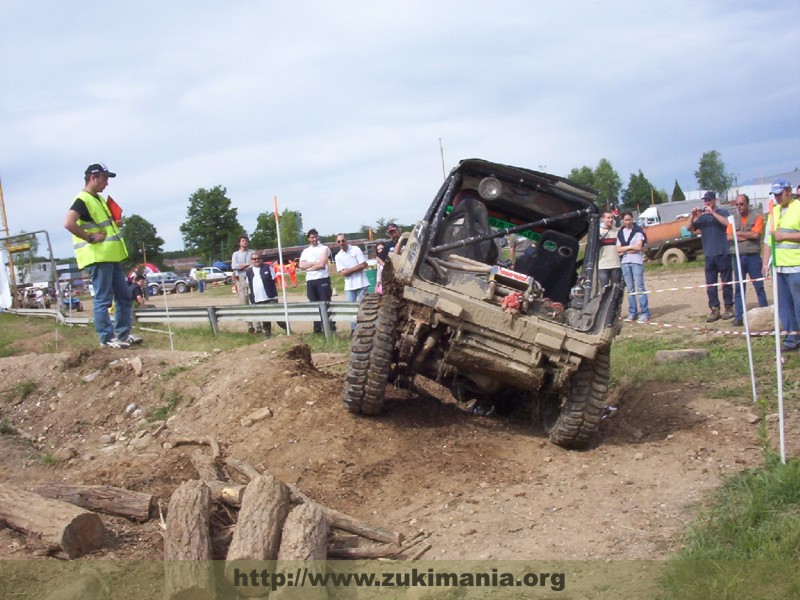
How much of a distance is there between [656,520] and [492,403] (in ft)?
10.6

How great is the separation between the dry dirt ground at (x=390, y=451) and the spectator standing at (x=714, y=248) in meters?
4.44

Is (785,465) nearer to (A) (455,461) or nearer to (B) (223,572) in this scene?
(A) (455,461)

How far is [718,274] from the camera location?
43.2 feet

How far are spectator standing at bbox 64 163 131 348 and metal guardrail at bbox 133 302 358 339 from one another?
9.46 ft

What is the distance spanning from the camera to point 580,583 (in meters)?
4.41

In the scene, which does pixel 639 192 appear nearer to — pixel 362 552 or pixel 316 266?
pixel 316 266

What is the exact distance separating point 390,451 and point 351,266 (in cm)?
693

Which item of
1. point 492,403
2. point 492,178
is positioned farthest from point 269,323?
point 492,178

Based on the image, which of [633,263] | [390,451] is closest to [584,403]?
[390,451]

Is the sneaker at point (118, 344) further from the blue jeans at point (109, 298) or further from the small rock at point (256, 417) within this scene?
the small rock at point (256, 417)

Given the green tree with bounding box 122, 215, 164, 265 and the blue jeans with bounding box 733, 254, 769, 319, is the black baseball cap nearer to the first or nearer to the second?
the blue jeans with bounding box 733, 254, 769, 319

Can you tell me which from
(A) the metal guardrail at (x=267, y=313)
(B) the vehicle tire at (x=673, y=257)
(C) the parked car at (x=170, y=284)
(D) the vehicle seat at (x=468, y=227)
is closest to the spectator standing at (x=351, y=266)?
(A) the metal guardrail at (x=267, y=313)

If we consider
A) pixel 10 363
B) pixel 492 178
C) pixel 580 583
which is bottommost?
pixel 580 583

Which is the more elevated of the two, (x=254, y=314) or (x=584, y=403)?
(x=254, y=314)
